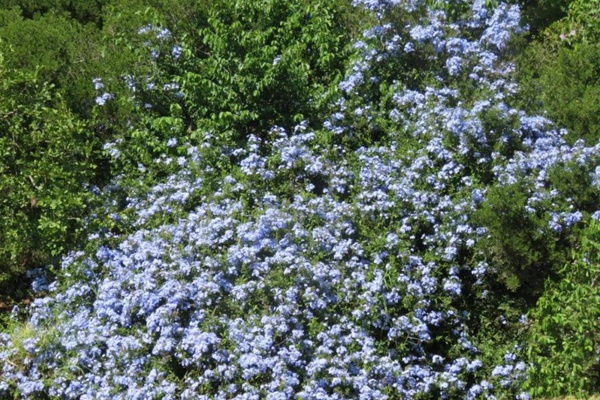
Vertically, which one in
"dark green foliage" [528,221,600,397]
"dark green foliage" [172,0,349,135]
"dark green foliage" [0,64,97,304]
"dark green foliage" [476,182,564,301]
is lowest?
"dark green foliage" [528,221,600,397]

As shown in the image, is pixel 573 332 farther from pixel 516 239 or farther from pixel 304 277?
pixel 304 277

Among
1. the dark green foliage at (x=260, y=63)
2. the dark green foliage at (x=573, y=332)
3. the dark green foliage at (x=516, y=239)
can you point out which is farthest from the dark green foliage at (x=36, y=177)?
the dark green foliage at (x=573, y=332)


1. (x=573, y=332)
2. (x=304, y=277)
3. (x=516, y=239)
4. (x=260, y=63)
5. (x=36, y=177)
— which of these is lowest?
(x=573, y=332)

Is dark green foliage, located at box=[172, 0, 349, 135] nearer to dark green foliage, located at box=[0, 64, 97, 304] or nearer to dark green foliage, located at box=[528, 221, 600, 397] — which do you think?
dark green foliage, located at box=[0, 64, 97, 304]

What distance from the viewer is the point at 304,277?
6094 mm

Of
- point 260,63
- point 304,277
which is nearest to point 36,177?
point 260,63

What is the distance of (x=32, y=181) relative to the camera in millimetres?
6949

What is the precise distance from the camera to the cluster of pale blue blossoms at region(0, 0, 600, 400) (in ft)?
19.0

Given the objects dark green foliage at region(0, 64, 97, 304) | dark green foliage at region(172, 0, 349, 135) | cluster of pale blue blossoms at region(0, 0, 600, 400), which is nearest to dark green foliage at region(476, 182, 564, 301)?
cluster of pale blue blossoms at region(0, 0, 600, 400)

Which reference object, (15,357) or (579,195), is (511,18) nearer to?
(579,195)

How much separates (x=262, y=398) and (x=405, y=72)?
11.9ft

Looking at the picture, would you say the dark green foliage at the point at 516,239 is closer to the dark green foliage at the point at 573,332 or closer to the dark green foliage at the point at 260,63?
the dark green foliage at the point at 573,332

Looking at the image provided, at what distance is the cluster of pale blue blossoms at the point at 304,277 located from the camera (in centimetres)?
579

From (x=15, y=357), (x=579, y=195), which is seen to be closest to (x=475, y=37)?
(x=579, y=195)
